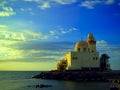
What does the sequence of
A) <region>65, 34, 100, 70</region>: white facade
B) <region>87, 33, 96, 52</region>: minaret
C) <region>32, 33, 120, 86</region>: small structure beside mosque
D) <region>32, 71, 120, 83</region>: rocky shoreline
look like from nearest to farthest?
<region>32, 71, 120, 83</region>: rocky shoreline → <region>32, 33, 120, 86</region>: small structure beside mosque → <region>65, 34, 100, 70</region>: white facade → <region>87, 33, 96, 52</region>: minaret

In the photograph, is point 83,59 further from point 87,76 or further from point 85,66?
point 87,76

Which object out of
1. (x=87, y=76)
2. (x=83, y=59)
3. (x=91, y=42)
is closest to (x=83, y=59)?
(x=83, y=59)

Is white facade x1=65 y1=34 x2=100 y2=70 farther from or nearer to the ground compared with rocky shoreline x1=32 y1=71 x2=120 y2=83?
farther from the ground

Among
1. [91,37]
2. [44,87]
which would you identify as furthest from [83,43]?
[44,87]

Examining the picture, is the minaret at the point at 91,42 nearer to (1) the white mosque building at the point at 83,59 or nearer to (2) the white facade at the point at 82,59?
(1) the white mosque building at the point at 83,59

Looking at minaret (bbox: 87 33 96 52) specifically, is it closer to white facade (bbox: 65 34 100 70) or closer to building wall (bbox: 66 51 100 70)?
white facade (bbox: 65 34 100 70)

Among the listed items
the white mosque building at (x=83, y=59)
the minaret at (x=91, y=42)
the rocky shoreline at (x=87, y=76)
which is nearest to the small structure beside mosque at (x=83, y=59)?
the white mosque building at (x=83, y=59)

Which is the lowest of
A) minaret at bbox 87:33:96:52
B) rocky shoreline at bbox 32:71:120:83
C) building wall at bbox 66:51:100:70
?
rocky shoreline at bbox 32:71:120:83

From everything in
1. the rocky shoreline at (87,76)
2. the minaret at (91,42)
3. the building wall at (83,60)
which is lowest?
the rocky shoreline at (87,76)

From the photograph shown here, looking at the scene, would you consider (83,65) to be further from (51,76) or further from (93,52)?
(51,76)

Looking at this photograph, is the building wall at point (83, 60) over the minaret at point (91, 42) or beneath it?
beneath

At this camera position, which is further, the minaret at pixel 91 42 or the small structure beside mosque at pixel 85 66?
the minaret at pixel 91 42

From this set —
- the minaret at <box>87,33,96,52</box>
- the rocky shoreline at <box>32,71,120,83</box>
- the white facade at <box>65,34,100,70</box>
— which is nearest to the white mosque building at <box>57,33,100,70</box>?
the white facade at <box>65,34,100,70</box>

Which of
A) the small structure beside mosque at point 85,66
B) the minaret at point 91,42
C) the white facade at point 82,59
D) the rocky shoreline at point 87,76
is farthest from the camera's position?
the minaret at point 91,42
